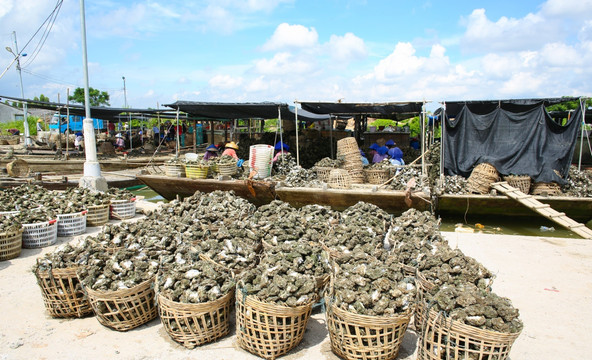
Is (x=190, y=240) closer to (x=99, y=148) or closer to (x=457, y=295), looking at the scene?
(x=457, y=295)

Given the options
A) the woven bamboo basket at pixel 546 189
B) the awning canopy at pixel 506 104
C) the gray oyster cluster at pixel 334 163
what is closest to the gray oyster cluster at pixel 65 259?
the gray oyster cluster at pixel 334 163

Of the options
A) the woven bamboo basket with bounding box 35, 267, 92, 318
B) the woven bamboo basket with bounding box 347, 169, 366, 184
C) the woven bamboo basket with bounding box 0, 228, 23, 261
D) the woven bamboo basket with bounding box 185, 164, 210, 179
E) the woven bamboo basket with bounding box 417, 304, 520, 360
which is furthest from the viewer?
the woven bamboo basket with bounding box 347, 169, 366, 184

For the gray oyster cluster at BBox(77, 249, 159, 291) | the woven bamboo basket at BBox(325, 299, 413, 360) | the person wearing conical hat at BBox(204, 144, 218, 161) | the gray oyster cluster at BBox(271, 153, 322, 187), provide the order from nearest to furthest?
the woven bamboo basket at BBox(325, 299, 413, 360)
the gray oyster cluster at BBox(77, 249, 159, 291)
the gray oyster cluster at BBox(271, 153, 322, 187)
the person wearing conical hat at BBox(204, 144, 218, 161)

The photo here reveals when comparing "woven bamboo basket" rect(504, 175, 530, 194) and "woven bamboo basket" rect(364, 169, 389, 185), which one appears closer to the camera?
"woven bamboo basket" rect(504, 175, 530, 194)

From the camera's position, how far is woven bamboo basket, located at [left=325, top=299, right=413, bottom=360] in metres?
3.04

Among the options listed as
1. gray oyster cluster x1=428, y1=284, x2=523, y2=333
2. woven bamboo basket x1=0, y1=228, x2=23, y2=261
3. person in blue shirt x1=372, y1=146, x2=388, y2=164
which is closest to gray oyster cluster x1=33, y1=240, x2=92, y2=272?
woven bamboo basket x1=0, y1=228, x2=23, y2=261

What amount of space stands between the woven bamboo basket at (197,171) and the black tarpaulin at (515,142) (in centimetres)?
706

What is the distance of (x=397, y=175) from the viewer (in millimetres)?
10828

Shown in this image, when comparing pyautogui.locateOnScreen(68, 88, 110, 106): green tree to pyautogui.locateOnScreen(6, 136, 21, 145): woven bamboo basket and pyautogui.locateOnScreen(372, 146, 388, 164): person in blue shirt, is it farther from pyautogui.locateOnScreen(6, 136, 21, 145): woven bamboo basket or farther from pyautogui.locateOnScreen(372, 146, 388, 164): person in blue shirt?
pyautogui.locateOnScreen(372, 146, 388, 164): person in blue shirt

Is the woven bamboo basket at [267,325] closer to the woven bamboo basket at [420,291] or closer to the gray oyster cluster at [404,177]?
the woven bamboo basket at [420,291]

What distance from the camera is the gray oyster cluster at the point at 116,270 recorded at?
12.0ft

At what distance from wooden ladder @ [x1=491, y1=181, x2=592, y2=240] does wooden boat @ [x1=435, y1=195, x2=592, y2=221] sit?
Answer: 247mm

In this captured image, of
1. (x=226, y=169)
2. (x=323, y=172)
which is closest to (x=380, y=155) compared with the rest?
(x=323, y=172)

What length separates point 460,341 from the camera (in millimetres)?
2918
